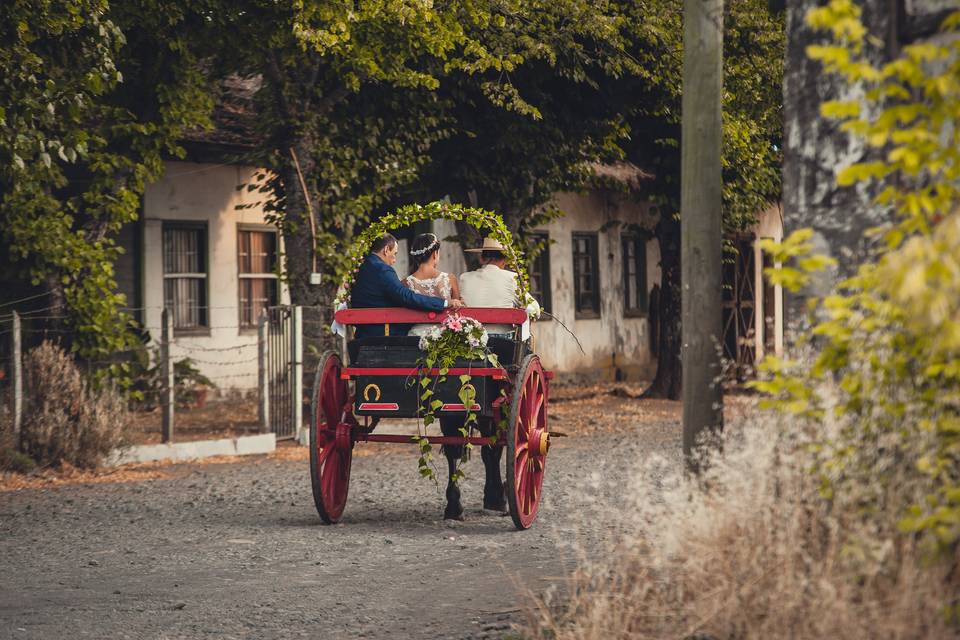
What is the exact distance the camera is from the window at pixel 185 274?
2030 cm

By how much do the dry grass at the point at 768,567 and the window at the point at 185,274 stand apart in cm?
1575

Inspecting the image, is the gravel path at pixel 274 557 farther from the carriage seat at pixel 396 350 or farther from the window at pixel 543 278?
the window at pixel 543 278

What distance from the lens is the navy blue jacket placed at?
9.59 meters

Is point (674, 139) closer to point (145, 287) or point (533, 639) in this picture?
point (145, 287)

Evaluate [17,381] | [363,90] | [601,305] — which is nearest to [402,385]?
[17,381]

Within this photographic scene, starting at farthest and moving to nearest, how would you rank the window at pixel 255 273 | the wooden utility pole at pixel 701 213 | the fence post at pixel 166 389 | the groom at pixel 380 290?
the window at pixel 255 273
the fence post at pixel 166 389
the groom at pixel 380 290
the wooden utility pole at pixel 701 213

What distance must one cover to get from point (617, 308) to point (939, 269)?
2428cm

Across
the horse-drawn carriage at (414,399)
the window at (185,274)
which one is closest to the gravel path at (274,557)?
the horse-drawn carriage at (414,399)

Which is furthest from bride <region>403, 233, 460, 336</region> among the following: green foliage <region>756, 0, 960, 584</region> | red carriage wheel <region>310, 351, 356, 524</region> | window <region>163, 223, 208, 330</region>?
window <region>163, 223, 208, 330</region>

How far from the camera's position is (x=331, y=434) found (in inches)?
375

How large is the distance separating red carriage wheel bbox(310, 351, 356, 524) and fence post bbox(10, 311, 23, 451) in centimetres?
443

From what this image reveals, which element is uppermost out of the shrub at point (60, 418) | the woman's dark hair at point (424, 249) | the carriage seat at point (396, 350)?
the woman's dark hair at point (424, 249)

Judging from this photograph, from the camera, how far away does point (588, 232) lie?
2670 centimetres

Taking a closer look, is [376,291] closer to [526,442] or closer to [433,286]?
[433,286]
